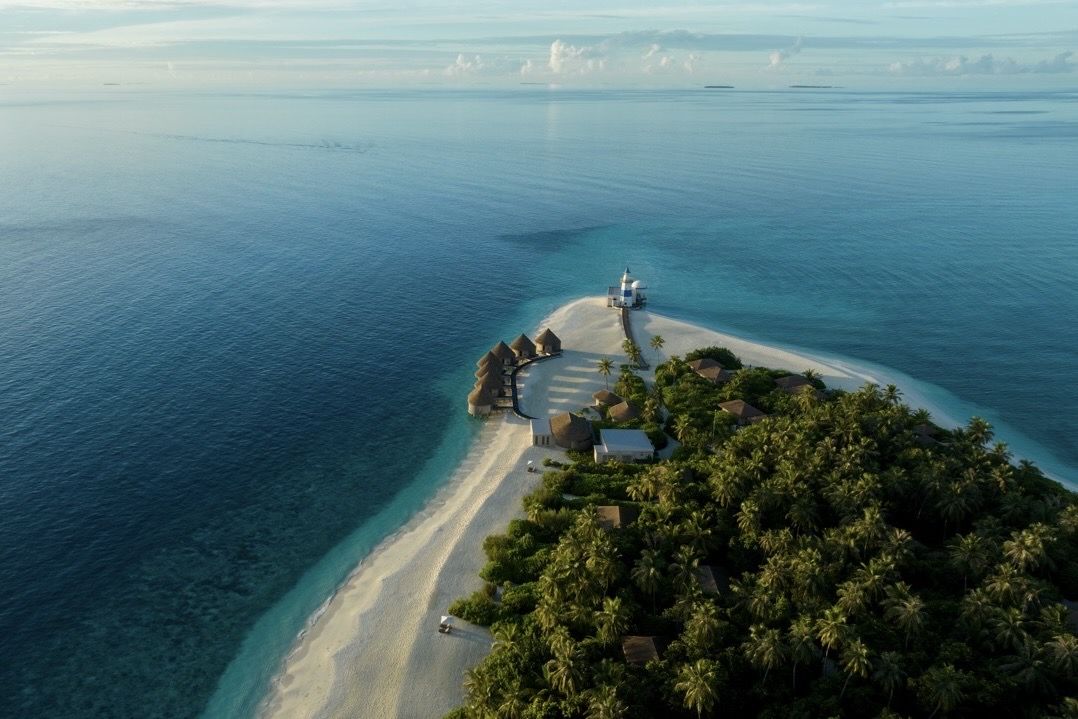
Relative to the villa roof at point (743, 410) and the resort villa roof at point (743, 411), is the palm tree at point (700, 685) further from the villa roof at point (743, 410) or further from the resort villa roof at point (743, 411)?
the villa roof at point (743, 410)

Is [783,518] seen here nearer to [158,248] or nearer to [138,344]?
[138,344]

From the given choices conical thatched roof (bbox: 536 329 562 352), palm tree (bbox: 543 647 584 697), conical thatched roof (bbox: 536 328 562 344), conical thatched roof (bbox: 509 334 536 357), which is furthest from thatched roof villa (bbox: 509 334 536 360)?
palm tree (bbox: 543 647 584 697)

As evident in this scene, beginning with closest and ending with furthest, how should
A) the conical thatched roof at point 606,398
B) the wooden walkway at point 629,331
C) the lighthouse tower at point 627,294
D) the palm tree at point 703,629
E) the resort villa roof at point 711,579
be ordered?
the palm tree at point 703,629 < the resort villa roof at point 711,579 < the conical thatched roof at point 606,398 < the wooden walkway at point 629,331 < the lighthouse tower at point 627,294

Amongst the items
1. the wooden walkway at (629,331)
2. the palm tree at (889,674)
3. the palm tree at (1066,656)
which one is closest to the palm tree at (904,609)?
the palm tree at (889,674)

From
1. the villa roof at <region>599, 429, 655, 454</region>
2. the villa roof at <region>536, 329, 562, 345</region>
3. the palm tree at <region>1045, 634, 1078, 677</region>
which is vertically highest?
the palm tree at <region>1045, 634, 1078, 677</region>

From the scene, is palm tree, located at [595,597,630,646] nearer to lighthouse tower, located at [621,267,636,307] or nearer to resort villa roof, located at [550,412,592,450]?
resort villa roof, located at [550,412,592,450]
